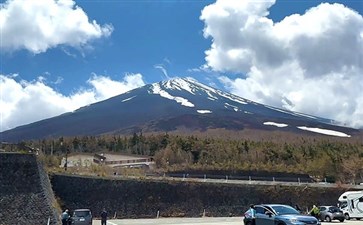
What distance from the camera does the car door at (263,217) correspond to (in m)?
18.6

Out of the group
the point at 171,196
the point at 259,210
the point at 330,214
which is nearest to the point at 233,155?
the point at 171,196

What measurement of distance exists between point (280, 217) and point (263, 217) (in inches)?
56.3

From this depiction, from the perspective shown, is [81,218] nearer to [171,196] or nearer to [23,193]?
[23,193]

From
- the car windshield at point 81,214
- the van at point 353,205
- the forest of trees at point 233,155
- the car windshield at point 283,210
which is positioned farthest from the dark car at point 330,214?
the forest of trees at point 233,155

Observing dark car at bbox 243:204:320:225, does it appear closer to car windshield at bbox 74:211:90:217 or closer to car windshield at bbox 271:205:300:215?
car windshield at bbox 271:205:300:215

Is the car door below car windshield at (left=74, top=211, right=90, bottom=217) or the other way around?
the other way around

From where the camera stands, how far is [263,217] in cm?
1925

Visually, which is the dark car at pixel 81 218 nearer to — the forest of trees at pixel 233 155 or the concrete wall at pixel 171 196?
the concrete wall at pixel 171 196

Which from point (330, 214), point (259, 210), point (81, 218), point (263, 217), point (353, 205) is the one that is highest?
point (259, 210)

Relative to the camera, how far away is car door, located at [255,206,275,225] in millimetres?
Result: 18594

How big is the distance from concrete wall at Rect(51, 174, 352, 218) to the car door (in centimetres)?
3109

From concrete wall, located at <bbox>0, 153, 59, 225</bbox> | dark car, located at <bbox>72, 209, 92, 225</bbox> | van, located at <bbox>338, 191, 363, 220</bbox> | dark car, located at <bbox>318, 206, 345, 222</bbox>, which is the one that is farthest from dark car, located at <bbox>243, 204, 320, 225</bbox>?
van, located at <bbox>338, 191, 363, 220</bbox>

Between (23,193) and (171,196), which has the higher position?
(23,193)

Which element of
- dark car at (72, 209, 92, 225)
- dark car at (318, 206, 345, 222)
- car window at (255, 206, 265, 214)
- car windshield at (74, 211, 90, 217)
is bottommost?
dark car at (318, 206, 345, 222)
